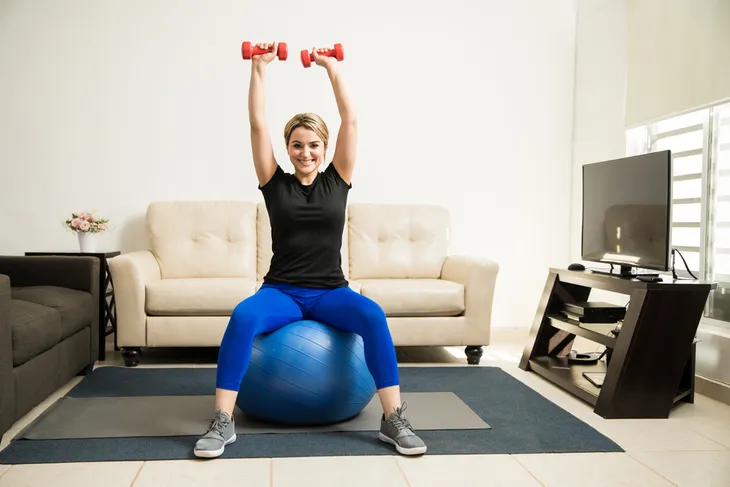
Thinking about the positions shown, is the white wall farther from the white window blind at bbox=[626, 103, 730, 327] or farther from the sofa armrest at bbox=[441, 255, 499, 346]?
the white window blind at bbox=[626, 103, 730, 327]

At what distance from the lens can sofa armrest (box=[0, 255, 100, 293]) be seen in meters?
3.51

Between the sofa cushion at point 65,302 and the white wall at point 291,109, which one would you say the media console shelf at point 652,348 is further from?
the sofa cushion at point 65,302

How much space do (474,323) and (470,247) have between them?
1120mm

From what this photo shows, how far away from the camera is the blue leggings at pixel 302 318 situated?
234cm

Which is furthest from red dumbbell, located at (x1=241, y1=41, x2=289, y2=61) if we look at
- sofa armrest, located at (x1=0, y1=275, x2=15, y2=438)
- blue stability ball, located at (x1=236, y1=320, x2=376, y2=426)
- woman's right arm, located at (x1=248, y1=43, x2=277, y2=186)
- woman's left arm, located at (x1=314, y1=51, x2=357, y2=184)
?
sofa armrest, located at (x1=0, y1=275, x2=15, y2=438)

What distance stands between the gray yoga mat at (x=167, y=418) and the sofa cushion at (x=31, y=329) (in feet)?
0.90

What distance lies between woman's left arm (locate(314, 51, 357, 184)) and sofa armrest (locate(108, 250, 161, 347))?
159cm

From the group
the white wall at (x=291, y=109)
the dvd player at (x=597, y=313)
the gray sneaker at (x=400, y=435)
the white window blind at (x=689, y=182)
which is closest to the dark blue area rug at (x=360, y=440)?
the gray sneaker at (x=400, y=435)

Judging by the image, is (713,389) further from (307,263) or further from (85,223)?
(85,223)

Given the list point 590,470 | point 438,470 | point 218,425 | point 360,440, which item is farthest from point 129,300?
point 590,470

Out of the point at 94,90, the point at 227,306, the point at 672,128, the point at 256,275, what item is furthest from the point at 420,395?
the point at 94,90

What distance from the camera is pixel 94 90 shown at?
4.52 meters

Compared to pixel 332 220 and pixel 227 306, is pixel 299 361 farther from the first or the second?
pixel 227 306

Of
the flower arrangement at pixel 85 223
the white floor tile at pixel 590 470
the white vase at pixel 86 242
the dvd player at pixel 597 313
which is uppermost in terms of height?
the flower arrangement at pixel 85 223
